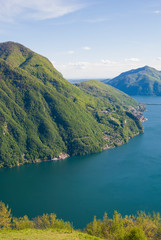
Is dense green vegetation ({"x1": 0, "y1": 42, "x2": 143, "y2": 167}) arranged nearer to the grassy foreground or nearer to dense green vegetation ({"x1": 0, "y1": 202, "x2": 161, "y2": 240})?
dense green vegetation ({"x1": 0, "y1": 202, "x2": 161, "y2": 240})

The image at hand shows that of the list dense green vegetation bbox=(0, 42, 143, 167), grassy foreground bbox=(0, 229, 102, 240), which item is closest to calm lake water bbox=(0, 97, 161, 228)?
dense green vegetation bbox=(0, 42, 143, 167)

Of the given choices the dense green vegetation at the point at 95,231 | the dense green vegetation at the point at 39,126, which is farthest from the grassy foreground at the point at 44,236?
the dense green vegetation at the point at 39,126

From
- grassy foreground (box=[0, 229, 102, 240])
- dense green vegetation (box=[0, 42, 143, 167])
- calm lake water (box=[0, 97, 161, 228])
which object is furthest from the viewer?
dense green vegetation (box=[0, 42, 143, 167])

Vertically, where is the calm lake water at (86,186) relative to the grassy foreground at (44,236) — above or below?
below

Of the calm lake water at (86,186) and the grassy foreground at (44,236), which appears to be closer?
the grassy foreground at (44,236)

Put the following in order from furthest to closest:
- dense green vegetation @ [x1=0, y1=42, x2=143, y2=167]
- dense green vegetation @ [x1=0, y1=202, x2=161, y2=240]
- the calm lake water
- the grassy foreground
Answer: dense green vegetation @ [x1=0, y1=42, x2=143, y2=167] < the calm lake water < dense green vegetation @ [x1=0, y1=202, x2=161, y2=240] < the grassy foreground

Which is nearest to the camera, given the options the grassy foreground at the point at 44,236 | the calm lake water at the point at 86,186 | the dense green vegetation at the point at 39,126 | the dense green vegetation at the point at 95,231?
the grassy foreground at the point at 44,236

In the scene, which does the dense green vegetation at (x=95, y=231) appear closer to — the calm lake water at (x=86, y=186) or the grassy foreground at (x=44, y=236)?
the grassy foreground at (x=44, y=236)

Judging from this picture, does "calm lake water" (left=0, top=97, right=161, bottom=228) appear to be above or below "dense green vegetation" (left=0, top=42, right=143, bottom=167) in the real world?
below

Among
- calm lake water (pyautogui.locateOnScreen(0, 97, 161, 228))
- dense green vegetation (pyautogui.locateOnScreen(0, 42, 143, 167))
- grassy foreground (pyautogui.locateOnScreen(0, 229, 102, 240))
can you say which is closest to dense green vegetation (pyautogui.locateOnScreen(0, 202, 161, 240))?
grassy foreground (pyautogui.locateOnScreen(0, 229, 102, 240))

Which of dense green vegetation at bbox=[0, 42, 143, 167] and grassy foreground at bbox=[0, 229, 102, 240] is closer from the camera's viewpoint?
grassy foreground at bbox=[0, 229, 102, 240]
